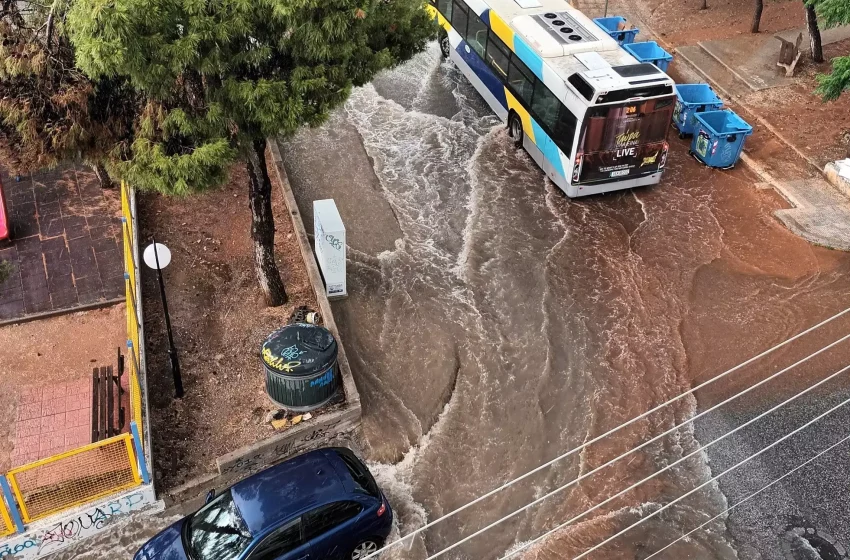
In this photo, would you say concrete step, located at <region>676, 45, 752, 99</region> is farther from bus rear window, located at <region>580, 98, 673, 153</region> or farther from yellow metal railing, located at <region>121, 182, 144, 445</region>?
yellow metal railing, located at <region>121, 182, 144, 445</region>

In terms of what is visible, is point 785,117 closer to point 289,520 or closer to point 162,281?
point 162,281

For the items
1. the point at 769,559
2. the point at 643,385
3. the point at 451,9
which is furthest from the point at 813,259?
the point at 451,9

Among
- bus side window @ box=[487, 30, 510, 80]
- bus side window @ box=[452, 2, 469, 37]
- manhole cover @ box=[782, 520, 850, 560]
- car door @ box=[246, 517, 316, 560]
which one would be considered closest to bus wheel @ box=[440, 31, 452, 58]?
bus side window @ box=[452, 2, 469, 37]

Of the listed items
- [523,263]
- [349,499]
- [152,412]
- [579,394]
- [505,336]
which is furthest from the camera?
[523,263]

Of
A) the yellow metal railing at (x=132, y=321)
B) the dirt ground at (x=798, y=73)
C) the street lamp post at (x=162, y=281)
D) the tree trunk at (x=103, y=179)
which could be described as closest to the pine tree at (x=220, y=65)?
the street lamp post at (x=162, y=281)

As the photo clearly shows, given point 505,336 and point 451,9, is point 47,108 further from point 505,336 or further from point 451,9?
point 451,9

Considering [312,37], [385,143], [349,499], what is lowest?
[385,143]
